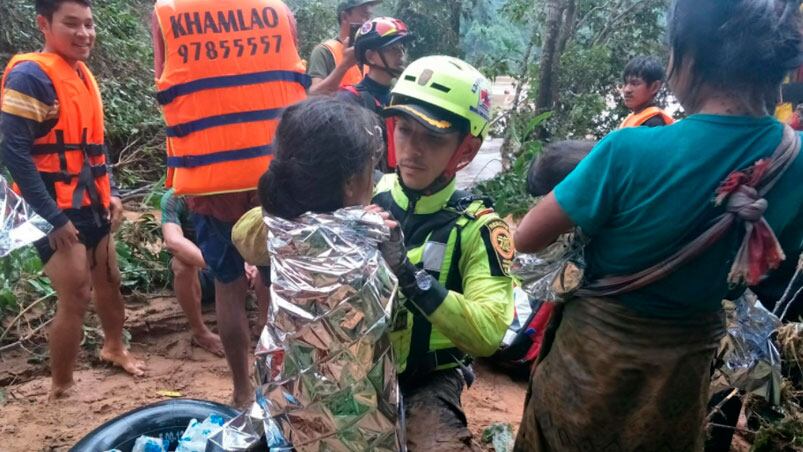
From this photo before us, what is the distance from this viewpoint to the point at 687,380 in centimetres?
182

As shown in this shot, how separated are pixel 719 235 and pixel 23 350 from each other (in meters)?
4.41

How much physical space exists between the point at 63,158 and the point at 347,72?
1871mm

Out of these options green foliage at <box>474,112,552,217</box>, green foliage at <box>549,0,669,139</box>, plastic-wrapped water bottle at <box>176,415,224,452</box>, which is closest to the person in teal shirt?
plastic-wrapped water bottle at <box>176,415,224,452</box>

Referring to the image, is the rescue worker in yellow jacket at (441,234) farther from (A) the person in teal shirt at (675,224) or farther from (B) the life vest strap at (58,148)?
(B) the life vest strap at (58,148)

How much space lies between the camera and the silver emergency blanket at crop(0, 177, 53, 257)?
9.93 feet

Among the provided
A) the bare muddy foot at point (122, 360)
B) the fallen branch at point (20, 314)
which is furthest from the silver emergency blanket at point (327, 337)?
the fallen branch at point (20, 314)

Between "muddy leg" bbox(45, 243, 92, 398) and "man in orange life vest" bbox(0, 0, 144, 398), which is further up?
"man in orange life vest" bbox(0, 0, 144, 398)

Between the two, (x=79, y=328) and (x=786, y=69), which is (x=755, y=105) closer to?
(x=786, y=69)

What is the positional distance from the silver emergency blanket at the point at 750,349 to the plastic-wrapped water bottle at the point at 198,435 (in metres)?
1.67

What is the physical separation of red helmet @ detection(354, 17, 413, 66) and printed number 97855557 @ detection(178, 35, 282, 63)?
90 centimetres

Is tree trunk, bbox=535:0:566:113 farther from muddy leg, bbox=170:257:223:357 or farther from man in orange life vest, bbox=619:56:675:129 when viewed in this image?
muddy leg, bbox=170:257:223:357

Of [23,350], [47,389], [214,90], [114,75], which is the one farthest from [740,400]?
[114,75]

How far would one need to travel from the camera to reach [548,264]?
196 centimetres

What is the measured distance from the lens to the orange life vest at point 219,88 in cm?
304
